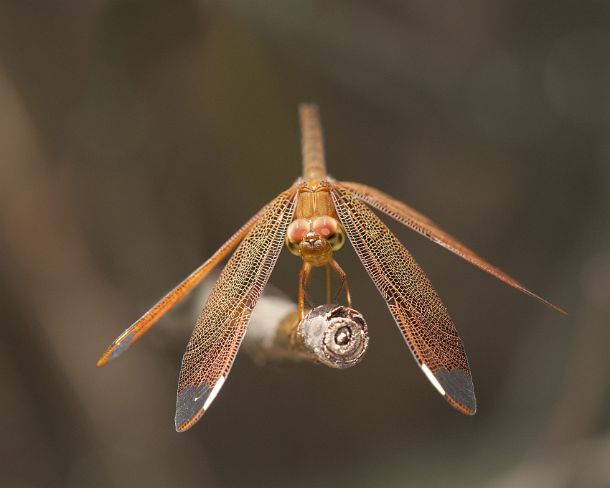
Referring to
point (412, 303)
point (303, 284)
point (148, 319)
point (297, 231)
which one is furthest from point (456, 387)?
point (148, 319)

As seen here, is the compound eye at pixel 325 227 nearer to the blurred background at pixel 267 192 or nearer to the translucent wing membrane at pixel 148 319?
the translucent wing membrane at pixel 148 319

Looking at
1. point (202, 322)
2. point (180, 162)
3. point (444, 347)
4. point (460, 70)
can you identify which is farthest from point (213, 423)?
point (460, 70)

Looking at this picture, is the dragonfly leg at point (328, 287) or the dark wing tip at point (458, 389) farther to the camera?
the dragonfly leg at point (328, 287)

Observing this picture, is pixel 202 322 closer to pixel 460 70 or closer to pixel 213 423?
pixel 213 423

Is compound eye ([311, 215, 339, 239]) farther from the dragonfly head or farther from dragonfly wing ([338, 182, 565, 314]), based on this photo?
dragonfly wing ([338, 182, 565, 314])

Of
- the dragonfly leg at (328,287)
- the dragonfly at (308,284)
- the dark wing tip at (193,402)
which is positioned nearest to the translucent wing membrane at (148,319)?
the dragonfly at (308,284)

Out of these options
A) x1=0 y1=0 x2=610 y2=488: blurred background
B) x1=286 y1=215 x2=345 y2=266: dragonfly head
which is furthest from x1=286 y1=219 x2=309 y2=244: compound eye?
x1=0 y1=0 x2=610 y2=488: blurred background
